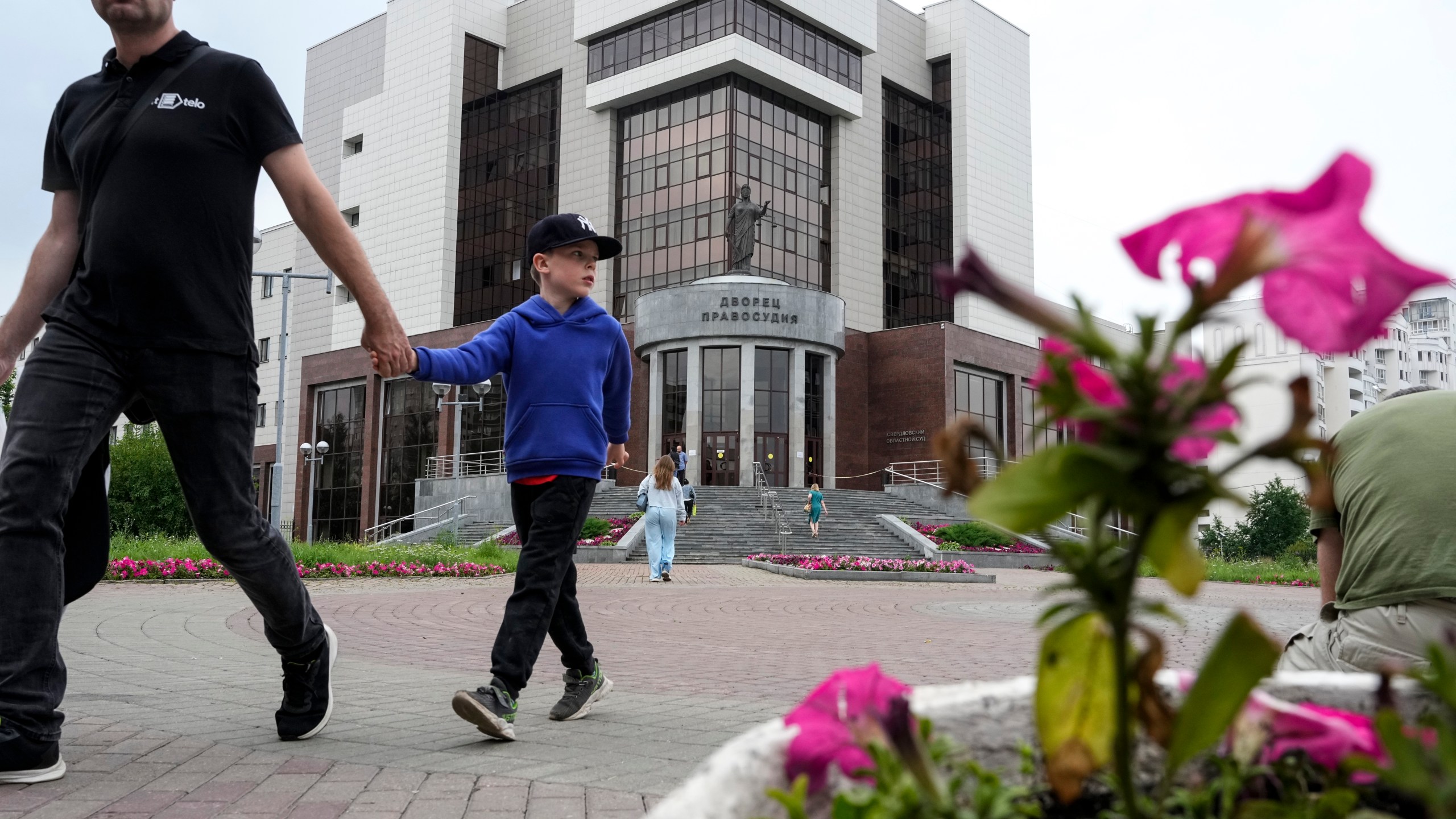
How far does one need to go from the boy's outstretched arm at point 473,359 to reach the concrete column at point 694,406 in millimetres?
A: 36662

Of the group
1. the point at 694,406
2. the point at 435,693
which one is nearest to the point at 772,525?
the point at 694,406

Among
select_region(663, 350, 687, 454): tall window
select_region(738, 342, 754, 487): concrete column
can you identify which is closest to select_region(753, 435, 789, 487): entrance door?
select_region(738, 342, 754, 487): concrete column

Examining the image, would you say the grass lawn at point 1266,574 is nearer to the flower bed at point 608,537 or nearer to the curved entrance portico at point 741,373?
the flower bed at point 608,537

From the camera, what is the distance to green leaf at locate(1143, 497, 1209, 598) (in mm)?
557

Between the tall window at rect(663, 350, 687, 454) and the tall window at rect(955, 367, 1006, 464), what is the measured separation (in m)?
10.8

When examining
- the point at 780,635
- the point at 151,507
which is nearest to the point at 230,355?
the point at 780,635

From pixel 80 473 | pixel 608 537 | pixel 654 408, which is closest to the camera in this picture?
pixel 80 473

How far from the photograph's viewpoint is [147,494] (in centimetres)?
3394

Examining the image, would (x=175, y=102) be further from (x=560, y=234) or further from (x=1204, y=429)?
(x=1204, y=429)

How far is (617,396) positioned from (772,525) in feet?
83.5

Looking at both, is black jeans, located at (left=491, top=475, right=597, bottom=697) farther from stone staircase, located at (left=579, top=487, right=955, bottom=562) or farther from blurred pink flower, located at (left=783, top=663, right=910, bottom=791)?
stone staircase, located at (left=579, top=487, right=955, bottom=562)

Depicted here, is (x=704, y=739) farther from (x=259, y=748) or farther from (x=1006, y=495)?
(x=1006, y=495)

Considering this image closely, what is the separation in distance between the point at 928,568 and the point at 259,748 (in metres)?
17.3

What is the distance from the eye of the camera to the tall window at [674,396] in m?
42.1
